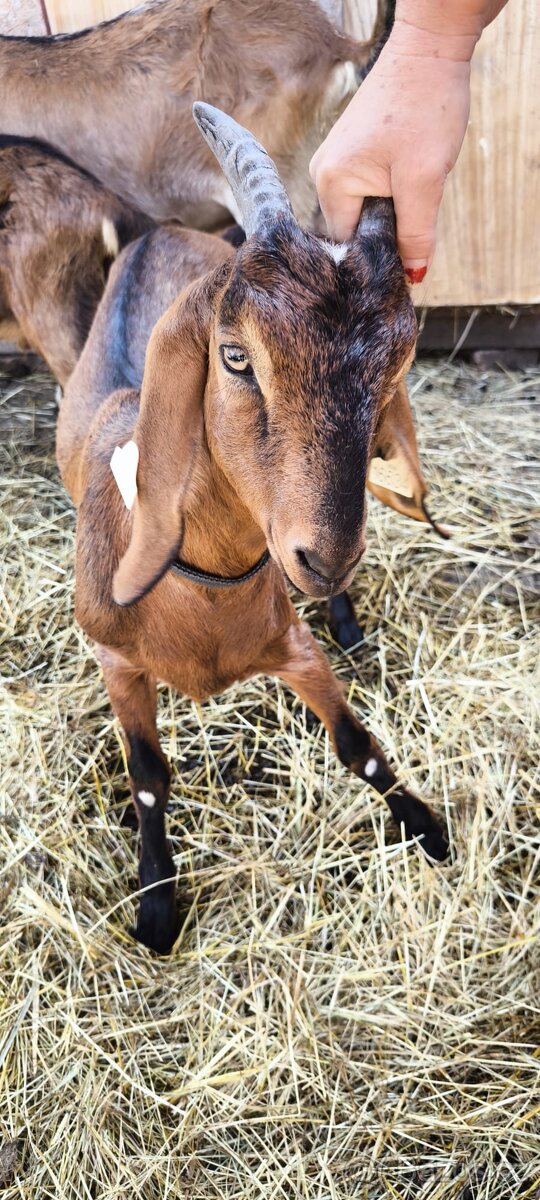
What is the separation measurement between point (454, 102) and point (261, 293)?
54cm

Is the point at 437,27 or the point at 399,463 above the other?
the point at 437,27

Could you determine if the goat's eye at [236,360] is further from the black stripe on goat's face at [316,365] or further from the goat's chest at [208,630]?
the goat's chest at [208,630]

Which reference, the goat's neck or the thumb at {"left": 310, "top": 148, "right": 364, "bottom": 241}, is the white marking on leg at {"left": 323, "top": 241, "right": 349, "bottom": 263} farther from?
the goat's neck

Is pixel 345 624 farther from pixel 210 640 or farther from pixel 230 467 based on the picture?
pixel 230 467

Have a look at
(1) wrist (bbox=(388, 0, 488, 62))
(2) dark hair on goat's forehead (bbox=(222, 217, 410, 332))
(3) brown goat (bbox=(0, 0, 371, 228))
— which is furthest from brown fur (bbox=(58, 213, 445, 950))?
(3) brown goat (bbox=(0, 0, 371, 228))

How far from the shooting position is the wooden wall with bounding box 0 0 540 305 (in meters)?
3.22

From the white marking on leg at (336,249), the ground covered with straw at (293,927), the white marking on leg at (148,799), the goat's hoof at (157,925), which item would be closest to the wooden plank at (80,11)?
the ground covered with straw at (293,927)

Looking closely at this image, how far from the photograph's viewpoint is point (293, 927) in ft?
7.72

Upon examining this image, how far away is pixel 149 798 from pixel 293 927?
485 millimetres

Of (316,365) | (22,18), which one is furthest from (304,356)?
(22,18)

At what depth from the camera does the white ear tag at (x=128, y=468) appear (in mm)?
1641

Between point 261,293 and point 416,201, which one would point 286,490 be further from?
point 416,201

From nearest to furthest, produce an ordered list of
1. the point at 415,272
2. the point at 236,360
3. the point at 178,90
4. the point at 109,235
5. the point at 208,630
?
1. the point at 236,360
2. the point at 415,272
3. the point at 208,630
4. the point at 109,235
5. the point at 178,90

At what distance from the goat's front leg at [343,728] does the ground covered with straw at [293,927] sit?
7 cm
